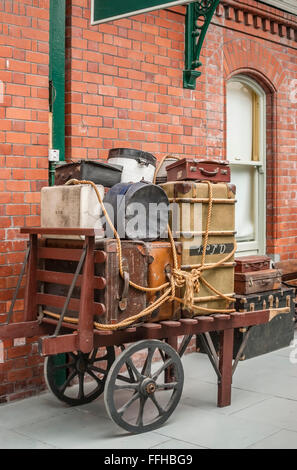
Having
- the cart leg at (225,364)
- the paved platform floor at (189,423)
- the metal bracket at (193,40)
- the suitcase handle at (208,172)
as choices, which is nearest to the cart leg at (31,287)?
the paved platform floor at (189,423)

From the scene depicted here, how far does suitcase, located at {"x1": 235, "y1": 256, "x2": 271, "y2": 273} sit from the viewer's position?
21.7 ft

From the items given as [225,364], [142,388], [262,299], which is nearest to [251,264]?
[262,299]

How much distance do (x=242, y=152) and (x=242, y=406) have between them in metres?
3.95

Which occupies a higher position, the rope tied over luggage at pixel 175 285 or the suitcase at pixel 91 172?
the suitcase at pixel 91 172

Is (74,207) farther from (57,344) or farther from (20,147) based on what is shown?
(20,147)

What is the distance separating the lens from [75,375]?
5461mm

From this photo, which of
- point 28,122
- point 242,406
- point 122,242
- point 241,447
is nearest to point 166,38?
point 28,122

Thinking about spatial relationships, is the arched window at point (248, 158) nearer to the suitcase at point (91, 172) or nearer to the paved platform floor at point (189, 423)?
the paved platform floor at point (189, 423)

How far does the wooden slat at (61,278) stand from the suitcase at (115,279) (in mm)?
11

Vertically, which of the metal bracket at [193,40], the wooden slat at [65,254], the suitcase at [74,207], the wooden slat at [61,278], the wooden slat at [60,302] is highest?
the metal bracket at [193,40]

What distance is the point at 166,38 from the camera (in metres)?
6.79

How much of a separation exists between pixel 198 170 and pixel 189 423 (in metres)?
1.94

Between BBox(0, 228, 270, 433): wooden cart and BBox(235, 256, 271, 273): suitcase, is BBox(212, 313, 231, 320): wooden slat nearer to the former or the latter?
BBox(0, 228, 270, 433): wooden cart

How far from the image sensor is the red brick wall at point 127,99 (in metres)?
5.34
